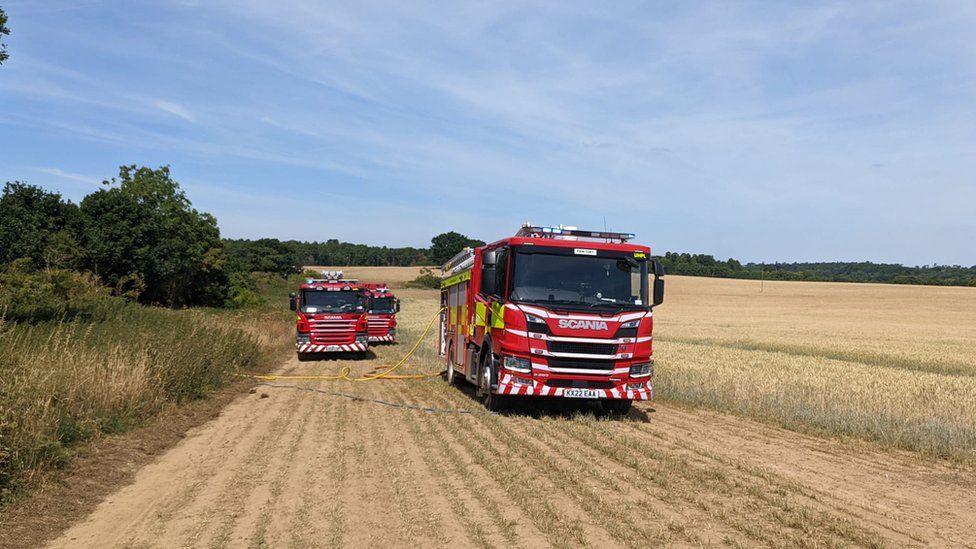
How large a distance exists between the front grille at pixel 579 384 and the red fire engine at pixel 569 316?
15 mm

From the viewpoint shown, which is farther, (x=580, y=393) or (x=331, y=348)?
(x=331, y=348)

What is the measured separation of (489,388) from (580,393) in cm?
159

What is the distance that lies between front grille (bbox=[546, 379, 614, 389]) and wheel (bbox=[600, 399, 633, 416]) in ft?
2.37

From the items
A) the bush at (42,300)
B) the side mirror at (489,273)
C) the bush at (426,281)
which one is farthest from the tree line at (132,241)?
the side mirror at (489,273)

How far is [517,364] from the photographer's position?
11391 mm

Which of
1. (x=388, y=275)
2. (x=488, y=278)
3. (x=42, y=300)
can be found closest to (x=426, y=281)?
(x=388, y=275)

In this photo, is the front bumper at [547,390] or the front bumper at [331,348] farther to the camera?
the front bumper at [331,348]

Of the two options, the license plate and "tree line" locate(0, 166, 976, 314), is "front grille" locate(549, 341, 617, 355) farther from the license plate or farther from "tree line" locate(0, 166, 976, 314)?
"tree line" locate(0, 166, 976, 314)

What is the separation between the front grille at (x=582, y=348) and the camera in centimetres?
1130

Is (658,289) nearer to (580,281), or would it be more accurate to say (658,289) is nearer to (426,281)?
(580,281)

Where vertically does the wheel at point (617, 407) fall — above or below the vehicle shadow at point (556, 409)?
above

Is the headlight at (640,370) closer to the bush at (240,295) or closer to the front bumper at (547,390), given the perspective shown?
the front bumper at (547,390)

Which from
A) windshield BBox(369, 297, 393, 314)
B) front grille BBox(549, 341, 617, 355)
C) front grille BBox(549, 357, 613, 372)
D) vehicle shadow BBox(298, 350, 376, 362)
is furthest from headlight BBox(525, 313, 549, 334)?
windshield BBox(369, 297, 393, 314)

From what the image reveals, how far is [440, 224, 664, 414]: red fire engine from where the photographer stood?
1131 cm
